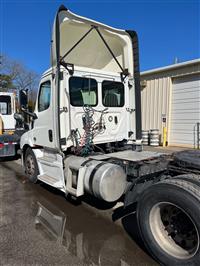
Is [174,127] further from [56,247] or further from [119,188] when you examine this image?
[56,247]

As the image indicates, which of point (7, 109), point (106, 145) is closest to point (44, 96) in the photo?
point (106, 145)

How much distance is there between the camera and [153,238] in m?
2.78

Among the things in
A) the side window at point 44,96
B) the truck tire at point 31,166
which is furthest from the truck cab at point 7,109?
the side window at point 44,96

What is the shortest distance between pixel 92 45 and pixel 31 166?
331 cm

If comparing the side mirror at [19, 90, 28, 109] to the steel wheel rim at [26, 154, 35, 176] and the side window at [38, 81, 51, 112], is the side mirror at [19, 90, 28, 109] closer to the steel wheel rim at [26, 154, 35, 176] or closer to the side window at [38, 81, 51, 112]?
the side window at [38, 81, 51, 112]

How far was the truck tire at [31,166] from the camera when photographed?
5672 mm

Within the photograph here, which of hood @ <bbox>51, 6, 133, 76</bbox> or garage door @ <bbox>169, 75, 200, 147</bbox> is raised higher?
hood @ <bbox>51, 6, 133, 76</bbox>

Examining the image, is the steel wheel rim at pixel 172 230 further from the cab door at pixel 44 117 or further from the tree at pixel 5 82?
the tree at pixel 5 82

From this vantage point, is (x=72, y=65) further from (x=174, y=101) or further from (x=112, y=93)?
(x=174, y=101)

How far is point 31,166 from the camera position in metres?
5.84

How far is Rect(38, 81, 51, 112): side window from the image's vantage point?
500cm

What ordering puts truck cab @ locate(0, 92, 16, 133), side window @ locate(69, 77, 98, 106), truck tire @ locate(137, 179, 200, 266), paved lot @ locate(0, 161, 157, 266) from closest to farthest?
Result: truck tire @ locate(137, 179, 200, 266) < paved lot @ locate(0, 161, 157, 266) < side window @ locate(69, 77, 98, 106) < truck cab @ locate(0, 92, 16, 133)

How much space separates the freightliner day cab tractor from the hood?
0.02 metres

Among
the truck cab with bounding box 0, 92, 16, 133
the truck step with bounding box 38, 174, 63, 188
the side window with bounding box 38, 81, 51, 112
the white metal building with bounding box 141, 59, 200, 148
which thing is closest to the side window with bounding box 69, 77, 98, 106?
the side window with bounding box 38, 81, 51, 112
